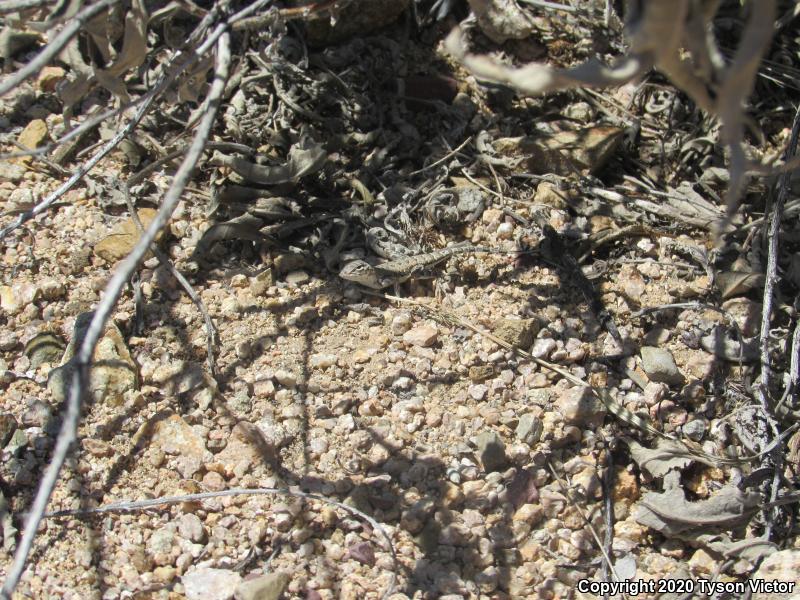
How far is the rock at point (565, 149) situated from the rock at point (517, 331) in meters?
0.74

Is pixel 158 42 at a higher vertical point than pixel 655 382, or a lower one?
higher

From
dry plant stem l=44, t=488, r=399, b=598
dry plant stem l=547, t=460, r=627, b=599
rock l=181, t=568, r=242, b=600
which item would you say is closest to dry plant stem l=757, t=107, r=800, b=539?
dry plant stem l=547, t=460, r=627, b=599

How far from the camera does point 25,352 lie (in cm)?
231

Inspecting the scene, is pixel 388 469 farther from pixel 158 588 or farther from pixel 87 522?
pixel 87 522

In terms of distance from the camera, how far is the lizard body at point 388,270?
8.23ft

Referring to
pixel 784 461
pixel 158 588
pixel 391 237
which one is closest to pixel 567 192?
pixel 391 237

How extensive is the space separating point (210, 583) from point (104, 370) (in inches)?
29.3

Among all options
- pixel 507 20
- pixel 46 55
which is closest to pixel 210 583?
pixel 46 55

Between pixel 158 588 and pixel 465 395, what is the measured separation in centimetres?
104

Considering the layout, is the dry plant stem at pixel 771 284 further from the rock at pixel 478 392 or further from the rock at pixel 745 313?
the rock at pixel 478 392

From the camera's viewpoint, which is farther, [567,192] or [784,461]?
[567,192]

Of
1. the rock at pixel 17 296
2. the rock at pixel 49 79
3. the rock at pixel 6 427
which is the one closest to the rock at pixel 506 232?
the rock at pixel 17 296

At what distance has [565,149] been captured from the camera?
9.29 feet

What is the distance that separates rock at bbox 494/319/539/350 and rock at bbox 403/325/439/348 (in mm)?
208
